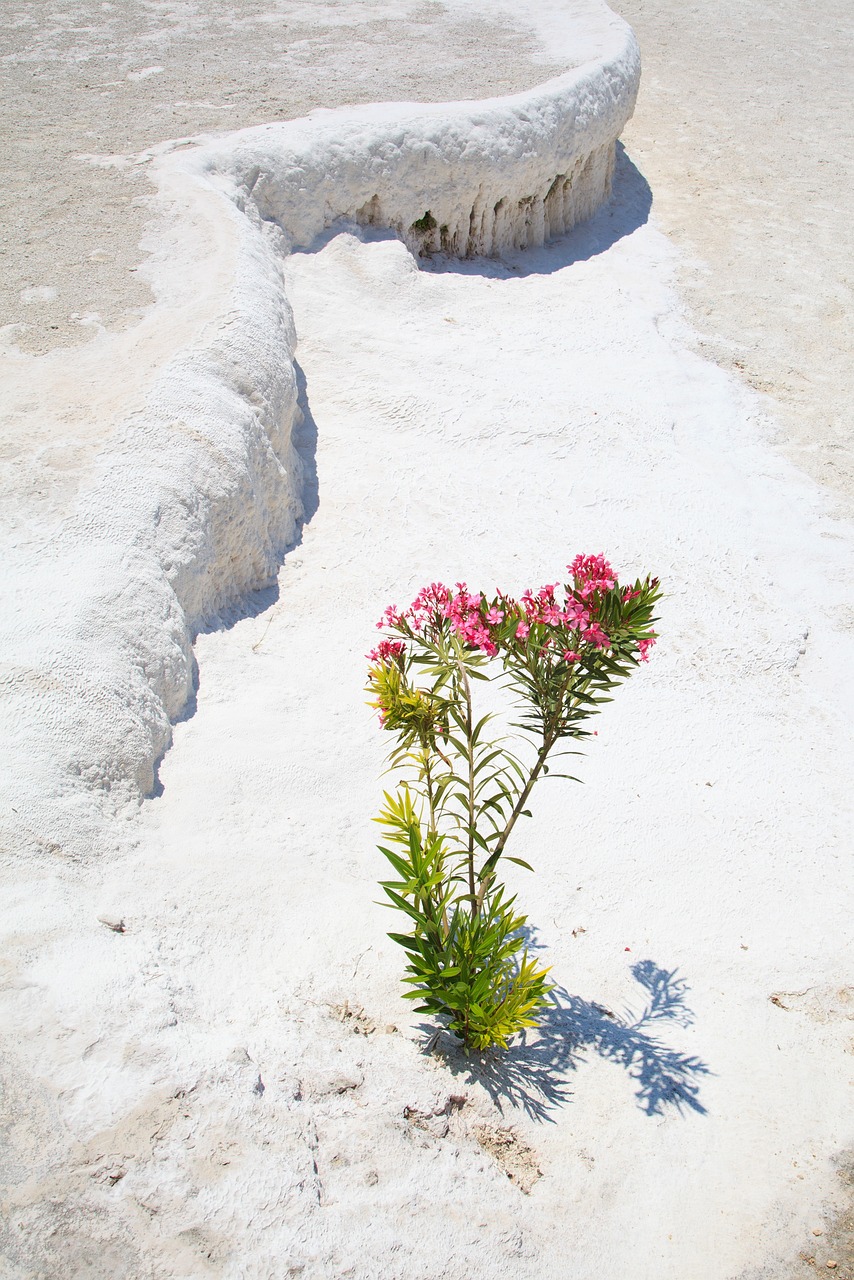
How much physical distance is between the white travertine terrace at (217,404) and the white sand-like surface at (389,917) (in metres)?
0.07

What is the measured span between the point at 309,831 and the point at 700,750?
2.22 meters

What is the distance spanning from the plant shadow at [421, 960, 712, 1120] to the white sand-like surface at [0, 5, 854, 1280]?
1cm

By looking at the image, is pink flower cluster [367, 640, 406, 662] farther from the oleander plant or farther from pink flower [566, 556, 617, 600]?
pink flower [566, 556, 617, 600]

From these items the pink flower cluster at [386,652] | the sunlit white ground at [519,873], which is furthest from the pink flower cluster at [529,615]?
the sunlit white ground at [519,873]

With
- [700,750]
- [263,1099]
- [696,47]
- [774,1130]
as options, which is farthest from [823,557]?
[696,47]

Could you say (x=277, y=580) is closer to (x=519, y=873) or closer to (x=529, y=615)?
(x=519, y=873)

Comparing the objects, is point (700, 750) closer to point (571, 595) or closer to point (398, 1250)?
point (571, 595)

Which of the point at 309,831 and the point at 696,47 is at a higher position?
the point at 696,47

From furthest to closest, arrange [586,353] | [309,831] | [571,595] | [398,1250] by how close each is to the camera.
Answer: [586,353], [309,831], [571,595], [398,1250]

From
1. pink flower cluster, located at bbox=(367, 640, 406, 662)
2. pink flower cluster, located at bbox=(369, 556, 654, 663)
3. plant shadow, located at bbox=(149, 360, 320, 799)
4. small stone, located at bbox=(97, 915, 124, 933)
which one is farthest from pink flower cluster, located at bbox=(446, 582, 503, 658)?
plant shadow, located at bbox=(149, 360, 320, 799)

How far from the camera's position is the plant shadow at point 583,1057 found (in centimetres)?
326

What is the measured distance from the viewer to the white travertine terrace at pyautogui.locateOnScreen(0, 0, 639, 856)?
3.63 meters

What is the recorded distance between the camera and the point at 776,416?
7.93 meters

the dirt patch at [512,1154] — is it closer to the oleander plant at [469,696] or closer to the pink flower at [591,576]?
the oleander plant at [469,696]
